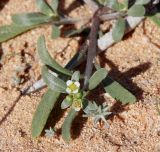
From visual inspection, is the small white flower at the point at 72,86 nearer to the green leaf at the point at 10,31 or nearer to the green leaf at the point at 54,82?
the green leaf at the point at 54,82

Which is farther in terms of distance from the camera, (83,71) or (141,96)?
(83,71)

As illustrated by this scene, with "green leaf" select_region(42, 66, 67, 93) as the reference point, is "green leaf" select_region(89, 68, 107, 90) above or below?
below

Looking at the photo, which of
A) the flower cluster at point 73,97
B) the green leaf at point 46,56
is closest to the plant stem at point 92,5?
the green leaf at point 46,56

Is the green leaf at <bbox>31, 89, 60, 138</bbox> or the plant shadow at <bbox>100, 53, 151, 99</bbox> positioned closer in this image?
the green leaf at <bbox>31, 89, 60, 138</bbox>

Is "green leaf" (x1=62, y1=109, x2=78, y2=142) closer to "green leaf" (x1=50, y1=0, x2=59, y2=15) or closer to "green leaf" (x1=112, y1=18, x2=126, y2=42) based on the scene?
"green leaf" (x1=112, y1=18, x2=126, y2=42)

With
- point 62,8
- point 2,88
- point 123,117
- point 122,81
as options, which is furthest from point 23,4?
point 123,117

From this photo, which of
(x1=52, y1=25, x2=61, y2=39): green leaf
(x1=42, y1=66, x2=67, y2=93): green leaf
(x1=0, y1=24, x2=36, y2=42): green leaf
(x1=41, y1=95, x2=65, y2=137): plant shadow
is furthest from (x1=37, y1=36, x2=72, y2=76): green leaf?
(x1=0, y1=24, x2=36, y2=42): green leaf

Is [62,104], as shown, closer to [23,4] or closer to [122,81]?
[122,81]

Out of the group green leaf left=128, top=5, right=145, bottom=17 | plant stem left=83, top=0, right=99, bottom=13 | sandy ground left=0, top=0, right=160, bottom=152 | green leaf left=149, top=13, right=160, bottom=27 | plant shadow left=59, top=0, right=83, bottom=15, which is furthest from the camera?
plant shadow left=59, top=0, right=83, bottom=15
